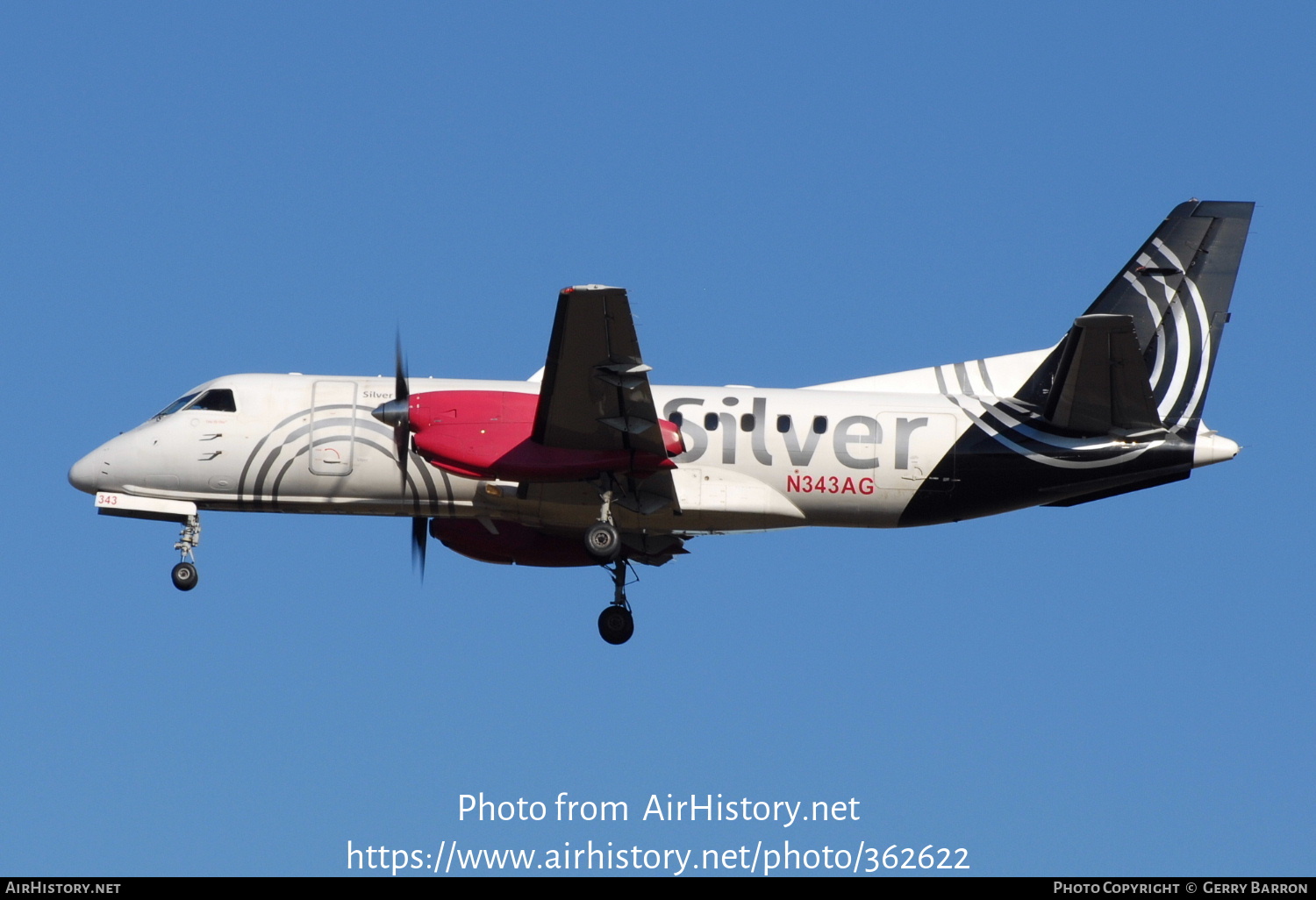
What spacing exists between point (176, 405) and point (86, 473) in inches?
68.6

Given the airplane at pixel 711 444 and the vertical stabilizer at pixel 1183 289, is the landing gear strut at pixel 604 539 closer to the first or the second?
the airplane at pixel 711 444

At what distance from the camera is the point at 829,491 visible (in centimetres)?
2489

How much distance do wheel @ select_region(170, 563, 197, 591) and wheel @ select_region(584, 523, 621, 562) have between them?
21.0 feet

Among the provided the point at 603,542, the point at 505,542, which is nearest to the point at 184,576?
the point at 505,542

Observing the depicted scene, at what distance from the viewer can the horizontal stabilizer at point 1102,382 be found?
2245 centimetres

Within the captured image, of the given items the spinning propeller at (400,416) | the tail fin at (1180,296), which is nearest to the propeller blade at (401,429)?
the spinning propeller at (400,416)

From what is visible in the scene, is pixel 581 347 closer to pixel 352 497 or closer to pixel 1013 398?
pixel 352 497

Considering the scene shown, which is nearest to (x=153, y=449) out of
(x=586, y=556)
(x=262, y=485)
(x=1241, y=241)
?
(x=262, y=485)

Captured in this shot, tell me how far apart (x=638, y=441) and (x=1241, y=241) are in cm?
969

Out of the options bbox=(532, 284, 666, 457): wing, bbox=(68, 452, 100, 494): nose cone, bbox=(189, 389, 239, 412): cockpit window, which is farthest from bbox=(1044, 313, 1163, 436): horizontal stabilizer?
bbox=(68, 452, 100, 494): nose cone

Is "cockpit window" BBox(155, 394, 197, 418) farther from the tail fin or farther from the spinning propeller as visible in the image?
the tail fin

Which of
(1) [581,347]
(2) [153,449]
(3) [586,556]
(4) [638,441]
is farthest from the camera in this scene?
(3) [586,556]

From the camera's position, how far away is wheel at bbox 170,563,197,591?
2570 cm

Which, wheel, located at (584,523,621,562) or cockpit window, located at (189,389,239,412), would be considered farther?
cockpit window, located at (189,389,239,412)
